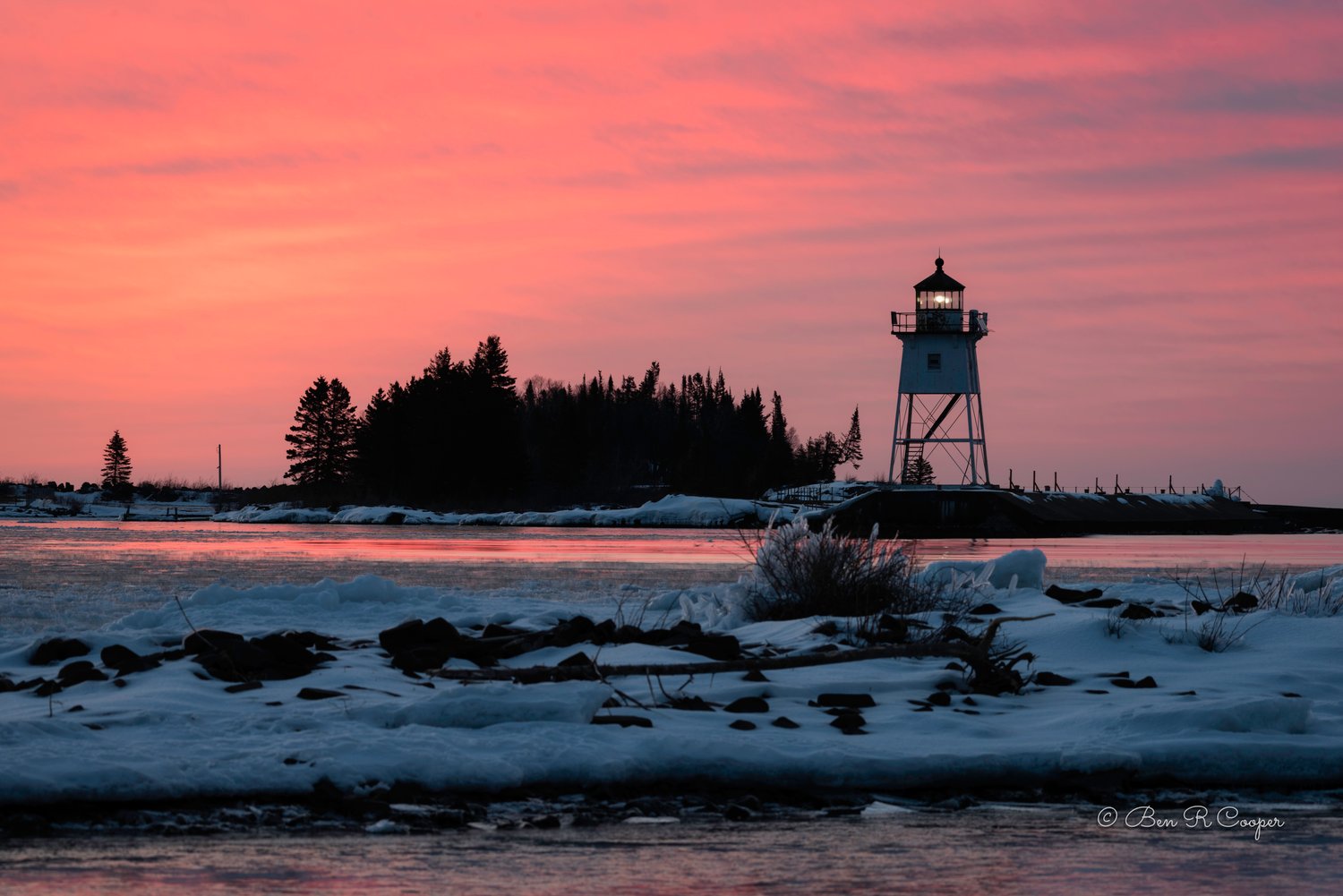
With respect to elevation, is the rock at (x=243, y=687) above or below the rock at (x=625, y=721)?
above

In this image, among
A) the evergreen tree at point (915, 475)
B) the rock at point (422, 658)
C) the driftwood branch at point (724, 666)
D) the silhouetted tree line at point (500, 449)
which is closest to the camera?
the driftwood branch at point (724, 666)

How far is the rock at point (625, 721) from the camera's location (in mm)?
8547

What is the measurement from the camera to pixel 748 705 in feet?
30.5

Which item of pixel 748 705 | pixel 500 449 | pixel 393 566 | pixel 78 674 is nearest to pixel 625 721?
pixel 748 705

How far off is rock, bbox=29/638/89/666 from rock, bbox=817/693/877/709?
612cm

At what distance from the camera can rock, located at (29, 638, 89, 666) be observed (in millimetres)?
11188

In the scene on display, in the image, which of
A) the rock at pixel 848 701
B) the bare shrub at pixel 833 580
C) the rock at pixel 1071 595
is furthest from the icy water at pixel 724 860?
the rock at pixel 1071 595

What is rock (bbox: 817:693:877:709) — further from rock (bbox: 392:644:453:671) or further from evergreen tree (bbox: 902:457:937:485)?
evergreen tree (bbox: 902:457:937:485)

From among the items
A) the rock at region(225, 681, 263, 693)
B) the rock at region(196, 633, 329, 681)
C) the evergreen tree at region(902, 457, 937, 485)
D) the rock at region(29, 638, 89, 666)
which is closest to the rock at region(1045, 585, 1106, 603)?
the rock at region(196, 633, 329, 681)

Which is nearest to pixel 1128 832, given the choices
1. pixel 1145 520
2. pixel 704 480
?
pixel 1145 520

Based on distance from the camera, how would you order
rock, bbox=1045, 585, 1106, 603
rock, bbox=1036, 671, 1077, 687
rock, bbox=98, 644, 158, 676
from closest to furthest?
1. rock, bbox=98, 644, 158, 676
2. rock, bbox=1036, 671, 1077, 687
3. rock, bbox=1045, 585, 1106, 603

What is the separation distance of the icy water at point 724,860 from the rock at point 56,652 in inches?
209

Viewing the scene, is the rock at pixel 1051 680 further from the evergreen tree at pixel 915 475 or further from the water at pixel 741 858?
the evergreen tree at pixel 915 475

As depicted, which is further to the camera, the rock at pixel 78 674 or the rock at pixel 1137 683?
the rock at pixel 1137 683
